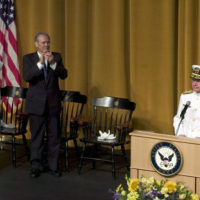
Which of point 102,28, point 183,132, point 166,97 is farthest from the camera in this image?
point 102,28

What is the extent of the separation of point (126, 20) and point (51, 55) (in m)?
1.81

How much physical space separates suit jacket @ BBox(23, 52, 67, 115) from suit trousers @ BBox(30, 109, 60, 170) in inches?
3.7

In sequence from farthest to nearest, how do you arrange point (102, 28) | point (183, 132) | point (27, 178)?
1. point (102, 28)
2. point (27, 178)
3. point (183, 132)

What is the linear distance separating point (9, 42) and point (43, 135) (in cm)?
229

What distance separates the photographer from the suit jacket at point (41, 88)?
4914mm

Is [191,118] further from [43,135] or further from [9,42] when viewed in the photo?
[9,42]

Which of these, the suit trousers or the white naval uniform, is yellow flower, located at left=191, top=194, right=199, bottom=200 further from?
the suit trousers

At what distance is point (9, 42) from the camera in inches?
268

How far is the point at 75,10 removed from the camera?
6418 mm

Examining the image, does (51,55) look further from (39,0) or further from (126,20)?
(39,0)

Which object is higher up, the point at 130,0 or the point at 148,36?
the point at 130,0

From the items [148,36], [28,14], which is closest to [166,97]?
[148,36]

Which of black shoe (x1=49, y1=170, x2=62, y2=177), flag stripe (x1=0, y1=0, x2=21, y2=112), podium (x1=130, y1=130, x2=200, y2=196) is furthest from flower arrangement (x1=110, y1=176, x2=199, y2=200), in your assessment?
flag stripe (x1=0, y1=0, x2=21, y2=112)

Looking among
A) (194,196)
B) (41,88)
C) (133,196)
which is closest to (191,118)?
(194,196)
